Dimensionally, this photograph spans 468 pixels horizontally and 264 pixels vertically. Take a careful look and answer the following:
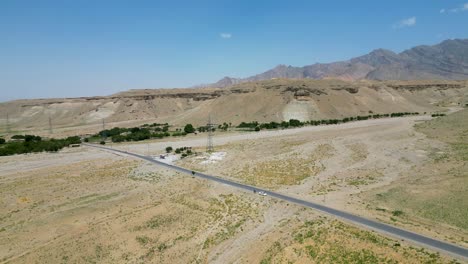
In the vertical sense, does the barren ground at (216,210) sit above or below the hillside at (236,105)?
below

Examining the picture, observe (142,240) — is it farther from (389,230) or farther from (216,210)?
(389,230)

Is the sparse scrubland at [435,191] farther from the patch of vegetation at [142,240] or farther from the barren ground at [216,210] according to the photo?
the patch of vegetation at [142,240]

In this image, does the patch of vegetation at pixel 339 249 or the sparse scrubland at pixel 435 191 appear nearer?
the patch of vegetation at pixel 339 249

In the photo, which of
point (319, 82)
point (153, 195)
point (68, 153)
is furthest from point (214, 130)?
point (153, 195)

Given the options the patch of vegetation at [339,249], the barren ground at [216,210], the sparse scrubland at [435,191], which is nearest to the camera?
the patch of vegetation at [339,249]

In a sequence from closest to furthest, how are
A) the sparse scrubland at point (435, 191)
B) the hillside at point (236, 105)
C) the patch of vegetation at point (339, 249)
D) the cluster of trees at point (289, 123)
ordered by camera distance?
the patch of vegetation at point (339, 249)
the sparse scrubland at point (435, 191)
the cluster of trees at point (289, 123)
the hillside at point (236, 105)

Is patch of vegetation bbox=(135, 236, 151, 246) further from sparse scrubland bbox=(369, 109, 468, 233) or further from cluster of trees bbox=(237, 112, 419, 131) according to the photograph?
cluster of trees bbox=(237, 112, 419, 131)

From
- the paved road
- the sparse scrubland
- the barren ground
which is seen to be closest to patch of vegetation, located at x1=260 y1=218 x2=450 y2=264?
the barren ground

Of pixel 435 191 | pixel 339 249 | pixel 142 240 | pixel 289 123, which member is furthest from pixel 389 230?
pixel 289 123

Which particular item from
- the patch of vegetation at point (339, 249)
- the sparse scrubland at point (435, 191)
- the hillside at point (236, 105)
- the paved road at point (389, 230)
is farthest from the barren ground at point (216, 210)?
the hillside at point (236, 105)
